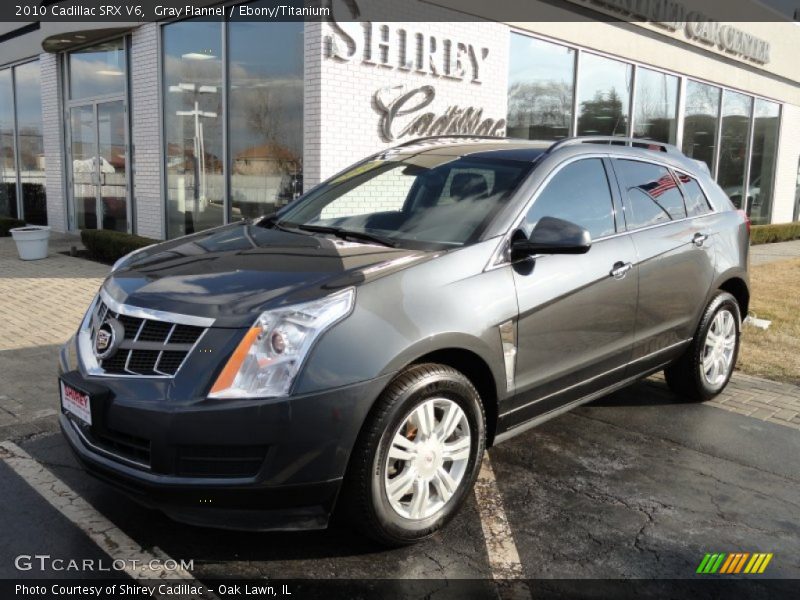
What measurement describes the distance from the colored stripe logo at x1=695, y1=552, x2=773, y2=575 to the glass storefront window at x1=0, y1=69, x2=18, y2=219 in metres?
18.2

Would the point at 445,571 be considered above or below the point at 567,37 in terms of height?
below

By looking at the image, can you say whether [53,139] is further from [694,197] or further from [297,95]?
[694,197]

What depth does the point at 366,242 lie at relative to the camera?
3.57 m

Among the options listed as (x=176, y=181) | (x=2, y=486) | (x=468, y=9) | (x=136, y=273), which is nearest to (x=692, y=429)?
(x=136, y=273)

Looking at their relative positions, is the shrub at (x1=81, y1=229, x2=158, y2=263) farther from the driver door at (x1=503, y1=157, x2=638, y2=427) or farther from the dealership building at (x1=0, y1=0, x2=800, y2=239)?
the driver door at (x1=503, y1=157, x2=638, y2=427)

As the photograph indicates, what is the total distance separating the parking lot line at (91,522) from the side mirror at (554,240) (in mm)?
2035

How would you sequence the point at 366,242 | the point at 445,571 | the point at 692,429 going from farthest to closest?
1. the point at 692,429
2. the point at 366,242
3. the point at 445,571

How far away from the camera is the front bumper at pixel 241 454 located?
2.66 meters

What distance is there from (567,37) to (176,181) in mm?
7275

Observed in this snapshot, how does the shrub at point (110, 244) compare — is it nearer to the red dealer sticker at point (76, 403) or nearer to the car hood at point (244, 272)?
the car hood at point (244, 272)

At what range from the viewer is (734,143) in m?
19.6

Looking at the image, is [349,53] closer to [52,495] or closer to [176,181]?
[176,181]

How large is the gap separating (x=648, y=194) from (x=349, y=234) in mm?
2003

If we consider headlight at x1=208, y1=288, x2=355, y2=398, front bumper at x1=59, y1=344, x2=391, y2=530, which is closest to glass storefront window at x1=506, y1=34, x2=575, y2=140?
headlight at x1=208, y1=288, x2=355, y2=398
